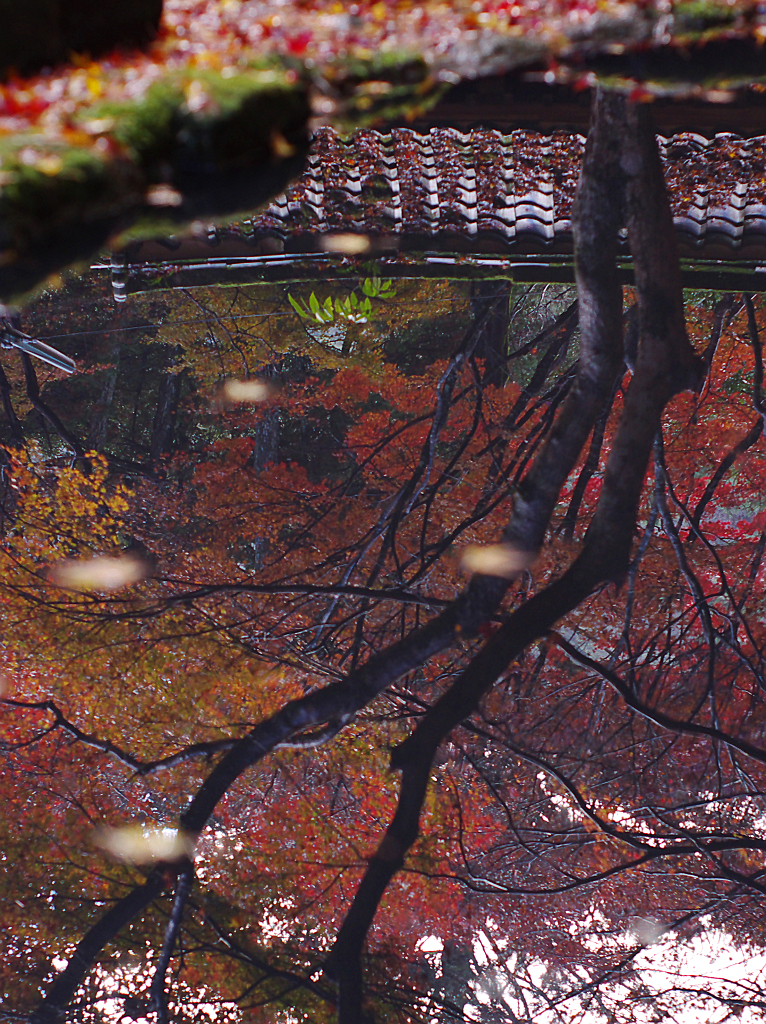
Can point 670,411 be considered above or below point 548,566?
above

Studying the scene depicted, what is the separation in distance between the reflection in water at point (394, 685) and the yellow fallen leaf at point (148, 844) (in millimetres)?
31

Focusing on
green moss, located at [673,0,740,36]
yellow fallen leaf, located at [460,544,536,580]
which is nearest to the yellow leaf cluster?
yellow fallen leaf, located at [460,544,536,580]

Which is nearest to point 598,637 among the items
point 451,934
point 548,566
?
point 548,566

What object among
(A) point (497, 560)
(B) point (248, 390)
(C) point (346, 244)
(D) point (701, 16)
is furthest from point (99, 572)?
(D) point (701, 16)

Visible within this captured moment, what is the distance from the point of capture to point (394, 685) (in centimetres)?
317

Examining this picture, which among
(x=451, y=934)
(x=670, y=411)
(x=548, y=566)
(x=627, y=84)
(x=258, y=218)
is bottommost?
(x=451, y=934)

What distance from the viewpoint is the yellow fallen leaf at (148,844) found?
123 inches

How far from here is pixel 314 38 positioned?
1158 millimetres

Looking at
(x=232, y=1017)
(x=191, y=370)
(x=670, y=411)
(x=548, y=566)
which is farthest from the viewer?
(x=191, y=370)

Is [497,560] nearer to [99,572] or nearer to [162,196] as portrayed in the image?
[99,572]

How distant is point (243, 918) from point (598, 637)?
203 cm

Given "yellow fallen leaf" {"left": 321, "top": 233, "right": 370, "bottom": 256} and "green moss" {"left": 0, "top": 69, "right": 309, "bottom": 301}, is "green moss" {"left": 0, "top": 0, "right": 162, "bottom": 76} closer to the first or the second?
"green moss" {"left": 0, "top": 69, "right": 309, "bottom": 301}

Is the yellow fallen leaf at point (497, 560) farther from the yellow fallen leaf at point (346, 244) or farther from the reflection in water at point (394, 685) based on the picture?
the yellow fallen leaf at point (346, 244)

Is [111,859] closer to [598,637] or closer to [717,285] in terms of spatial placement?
[598,637]
